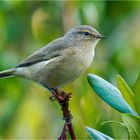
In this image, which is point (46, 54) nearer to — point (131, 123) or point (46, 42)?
point (46, 42)

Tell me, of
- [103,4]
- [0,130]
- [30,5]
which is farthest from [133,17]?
[0,130]

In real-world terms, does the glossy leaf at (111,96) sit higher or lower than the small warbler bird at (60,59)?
higher

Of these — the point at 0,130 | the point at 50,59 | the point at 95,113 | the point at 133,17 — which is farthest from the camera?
the point at 133,17

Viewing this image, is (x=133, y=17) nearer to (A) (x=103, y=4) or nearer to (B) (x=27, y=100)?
(A) (x=103, y=4)

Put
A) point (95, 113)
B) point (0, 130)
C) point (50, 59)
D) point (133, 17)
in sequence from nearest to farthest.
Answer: point (95, 113) → point (0, 130) → point (50, 59) → point (133, 17)

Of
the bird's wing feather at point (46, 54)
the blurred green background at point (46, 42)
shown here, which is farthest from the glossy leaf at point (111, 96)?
the bird's wing feather at point (46, 54)

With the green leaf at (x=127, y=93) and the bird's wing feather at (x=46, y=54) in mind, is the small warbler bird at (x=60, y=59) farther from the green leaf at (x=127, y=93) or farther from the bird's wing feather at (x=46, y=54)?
the green leaf at (x=127, y=93)

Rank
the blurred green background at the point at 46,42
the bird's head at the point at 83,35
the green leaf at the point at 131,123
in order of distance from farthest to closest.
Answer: the bird's head at the point at 83,35, the blurred green background at the point at 46,42, the green leaf at the point at 131,123

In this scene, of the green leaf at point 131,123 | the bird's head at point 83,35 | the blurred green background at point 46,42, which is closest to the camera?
the green leaf at point 131,123
